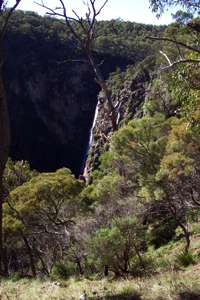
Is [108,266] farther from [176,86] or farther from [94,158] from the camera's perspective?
[94,158]

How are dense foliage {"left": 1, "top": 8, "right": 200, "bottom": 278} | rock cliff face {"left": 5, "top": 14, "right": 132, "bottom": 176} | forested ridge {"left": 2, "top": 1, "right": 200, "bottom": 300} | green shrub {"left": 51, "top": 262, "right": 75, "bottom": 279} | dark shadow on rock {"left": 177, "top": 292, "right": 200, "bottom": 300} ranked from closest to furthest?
1. dark shadow on rock {"left": 177, "top": 292, "right": 200, "bottom": 300}
2. forested ridge {"left": 2, "top": 1, "right": 200, "bottom": 300}
3. dense foliage {"left": 1, "top": 8, "right": 200, "bottom": 278}
4. green shrub {"left": 51, "top": 262, "right": 75, "bottom": 279}
5. rock cliff face {"left": 5, "top": 14, "right": 132, "bottom": 176}

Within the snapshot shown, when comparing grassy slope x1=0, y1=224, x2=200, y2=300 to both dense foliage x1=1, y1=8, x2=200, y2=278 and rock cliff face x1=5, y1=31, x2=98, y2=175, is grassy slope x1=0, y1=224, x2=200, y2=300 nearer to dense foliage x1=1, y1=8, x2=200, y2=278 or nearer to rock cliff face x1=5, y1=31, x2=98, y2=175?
dense foliage x1=1, y1=8, x2=200, y2=278

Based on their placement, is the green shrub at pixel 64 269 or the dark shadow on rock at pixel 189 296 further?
the green shrub at pixel 64 269

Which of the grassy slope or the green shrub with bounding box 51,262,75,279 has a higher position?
the grassy slope

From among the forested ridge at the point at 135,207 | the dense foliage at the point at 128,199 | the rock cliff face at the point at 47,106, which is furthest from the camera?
the rock cliff face at the point at 47,106

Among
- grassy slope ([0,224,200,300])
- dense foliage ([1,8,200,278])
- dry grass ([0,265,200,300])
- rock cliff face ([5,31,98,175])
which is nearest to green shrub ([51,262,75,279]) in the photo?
dense foliage ([1,8,200,278])

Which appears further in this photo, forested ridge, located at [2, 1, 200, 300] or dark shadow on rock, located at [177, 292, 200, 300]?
forested ridge, located at [2, 1, 200, 300]

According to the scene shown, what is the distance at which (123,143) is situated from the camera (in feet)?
62.1

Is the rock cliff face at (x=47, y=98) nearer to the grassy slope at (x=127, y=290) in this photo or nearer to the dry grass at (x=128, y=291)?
the grassy slope at (x=127, y=290)

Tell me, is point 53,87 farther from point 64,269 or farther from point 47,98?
point 64,269

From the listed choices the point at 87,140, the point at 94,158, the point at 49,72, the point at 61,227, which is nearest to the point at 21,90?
the point at 49,72

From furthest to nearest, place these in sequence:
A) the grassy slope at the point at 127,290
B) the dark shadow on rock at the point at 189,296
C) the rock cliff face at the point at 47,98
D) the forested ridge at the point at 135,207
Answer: the rock cliff face at the point at 47,98, the forested ridge at the point at 135,207, the grassy slope at the point at 127,290, the dark shadow on rock at the point at 189,296

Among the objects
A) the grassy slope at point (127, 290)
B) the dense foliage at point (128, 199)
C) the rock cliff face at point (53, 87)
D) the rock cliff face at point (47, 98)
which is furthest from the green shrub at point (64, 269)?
the rock cliff face at point (47, 98)

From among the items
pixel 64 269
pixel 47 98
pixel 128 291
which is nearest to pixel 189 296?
pixel 128 291
